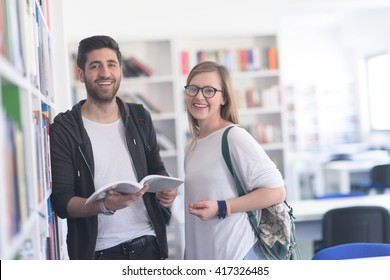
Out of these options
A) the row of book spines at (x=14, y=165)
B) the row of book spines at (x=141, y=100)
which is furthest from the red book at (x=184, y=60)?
the row of book spines at (x=14, y=165)

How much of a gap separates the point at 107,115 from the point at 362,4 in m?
3.02

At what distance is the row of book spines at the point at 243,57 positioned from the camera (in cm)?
564

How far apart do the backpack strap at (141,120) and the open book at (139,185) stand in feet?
0.73

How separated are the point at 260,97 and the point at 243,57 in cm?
46

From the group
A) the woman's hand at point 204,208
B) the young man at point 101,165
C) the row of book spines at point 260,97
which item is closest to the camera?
the woman's hand at point 204,208

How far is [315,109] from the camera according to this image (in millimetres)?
11297

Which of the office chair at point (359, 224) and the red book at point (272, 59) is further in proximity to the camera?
the red book at point (272, 59)

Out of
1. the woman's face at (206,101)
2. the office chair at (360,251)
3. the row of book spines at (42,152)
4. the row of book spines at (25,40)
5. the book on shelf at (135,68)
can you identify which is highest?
the book on shelf at (135,68)

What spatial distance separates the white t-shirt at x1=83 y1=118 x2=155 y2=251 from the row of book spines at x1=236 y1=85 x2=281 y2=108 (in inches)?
149

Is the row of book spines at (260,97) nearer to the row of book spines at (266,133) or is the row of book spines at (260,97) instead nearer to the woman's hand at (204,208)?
the row of book spines at (266,133)

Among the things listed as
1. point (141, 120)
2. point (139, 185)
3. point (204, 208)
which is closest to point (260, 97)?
point (141, 120)

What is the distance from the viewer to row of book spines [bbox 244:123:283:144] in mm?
5613

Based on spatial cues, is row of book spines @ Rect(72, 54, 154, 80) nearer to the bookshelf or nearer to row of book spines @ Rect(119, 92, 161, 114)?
row of book spines @ Rect(119, 92, 161, 114)

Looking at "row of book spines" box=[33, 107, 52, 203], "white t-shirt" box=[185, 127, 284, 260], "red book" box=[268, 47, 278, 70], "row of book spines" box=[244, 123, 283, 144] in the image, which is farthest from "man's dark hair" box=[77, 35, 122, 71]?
"red book" box=[268, 47, 278, 70]
